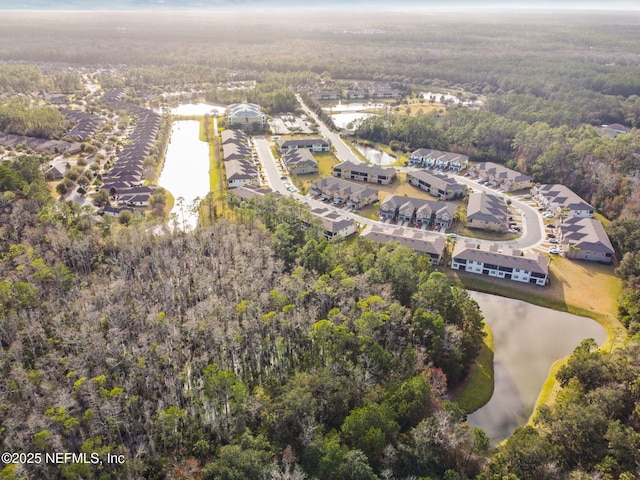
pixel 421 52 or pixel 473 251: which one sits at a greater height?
pixel 421 52

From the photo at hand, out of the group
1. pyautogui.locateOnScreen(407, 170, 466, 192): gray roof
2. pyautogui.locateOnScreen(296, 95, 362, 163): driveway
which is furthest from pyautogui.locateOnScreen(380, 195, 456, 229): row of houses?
pyautogui.locateOnScreen(296, 95, 362, 163): driveway

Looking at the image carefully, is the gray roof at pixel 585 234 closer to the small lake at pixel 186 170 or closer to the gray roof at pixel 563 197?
the gray roof at pixel 563 197

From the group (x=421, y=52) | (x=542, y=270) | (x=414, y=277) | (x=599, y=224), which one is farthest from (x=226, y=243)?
(x=421, y=52)

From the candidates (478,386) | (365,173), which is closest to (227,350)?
(478,386)

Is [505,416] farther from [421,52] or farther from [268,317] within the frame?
[421,52]

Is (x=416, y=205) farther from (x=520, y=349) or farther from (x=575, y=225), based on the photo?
(x=520, y=349)

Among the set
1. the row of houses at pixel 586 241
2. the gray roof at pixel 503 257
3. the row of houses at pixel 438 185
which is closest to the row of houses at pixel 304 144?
the row of houses at pixel 438 185
